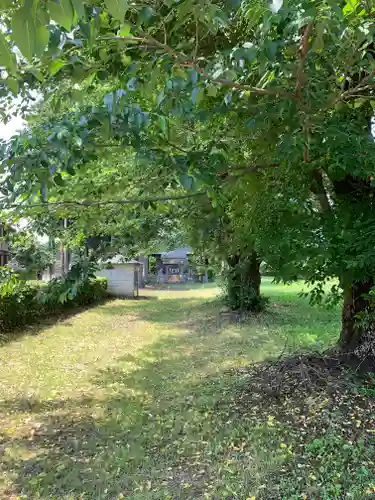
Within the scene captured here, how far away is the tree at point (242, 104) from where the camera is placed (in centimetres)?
219

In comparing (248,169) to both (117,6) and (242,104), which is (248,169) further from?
(117,6)

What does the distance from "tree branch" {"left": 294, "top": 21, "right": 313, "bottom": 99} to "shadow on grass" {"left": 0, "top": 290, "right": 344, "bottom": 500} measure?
9.20 feet

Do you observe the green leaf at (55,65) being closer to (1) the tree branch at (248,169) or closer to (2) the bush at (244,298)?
(1) the tree branch at (248,169)

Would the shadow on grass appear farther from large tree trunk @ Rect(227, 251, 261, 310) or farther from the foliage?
large tree trunk @ Rect(227, 251, 261, 310)

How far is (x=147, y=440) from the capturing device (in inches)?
169

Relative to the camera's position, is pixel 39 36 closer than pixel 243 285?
Yes

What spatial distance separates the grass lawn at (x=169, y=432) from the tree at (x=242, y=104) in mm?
1430

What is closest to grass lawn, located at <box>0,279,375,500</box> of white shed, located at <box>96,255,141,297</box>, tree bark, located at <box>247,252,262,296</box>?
tree bark, located at <box>247,252,262,296</box>

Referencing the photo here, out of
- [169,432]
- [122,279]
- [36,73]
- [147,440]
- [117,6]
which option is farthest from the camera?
[122,279]

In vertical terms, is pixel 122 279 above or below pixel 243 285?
below

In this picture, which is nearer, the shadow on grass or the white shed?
the shadow on grass

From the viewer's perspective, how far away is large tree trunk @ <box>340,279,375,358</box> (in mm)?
5020

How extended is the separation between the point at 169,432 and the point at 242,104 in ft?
10.4

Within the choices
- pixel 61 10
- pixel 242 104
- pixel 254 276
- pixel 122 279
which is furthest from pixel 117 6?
pixel 122 279
